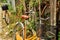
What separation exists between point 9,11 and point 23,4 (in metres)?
0.99

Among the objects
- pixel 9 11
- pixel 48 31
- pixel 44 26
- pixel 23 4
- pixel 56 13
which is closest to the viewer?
pixel 56 13

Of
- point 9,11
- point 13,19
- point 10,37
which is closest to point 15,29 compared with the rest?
point 10,37

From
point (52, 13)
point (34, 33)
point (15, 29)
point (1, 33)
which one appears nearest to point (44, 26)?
point (34, 33)

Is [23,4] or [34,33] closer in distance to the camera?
[34,33]

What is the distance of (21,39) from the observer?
3.66 meters

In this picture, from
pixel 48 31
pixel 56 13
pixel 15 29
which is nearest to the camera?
pixel 56 13

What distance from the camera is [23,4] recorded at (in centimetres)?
464

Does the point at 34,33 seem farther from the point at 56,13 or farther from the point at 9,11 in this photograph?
the point at 9,11

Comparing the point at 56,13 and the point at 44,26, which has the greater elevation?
the point at 56,13

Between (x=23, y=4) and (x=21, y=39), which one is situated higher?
(x=23, y=4)

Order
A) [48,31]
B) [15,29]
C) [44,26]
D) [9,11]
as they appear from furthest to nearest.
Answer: [9,11] < [15,29] < [44,26] < [48,31]

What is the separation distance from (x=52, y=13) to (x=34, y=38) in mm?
691

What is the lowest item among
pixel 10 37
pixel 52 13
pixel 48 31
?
pixel 10 37

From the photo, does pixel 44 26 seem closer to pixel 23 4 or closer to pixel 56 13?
pixel 56 13
